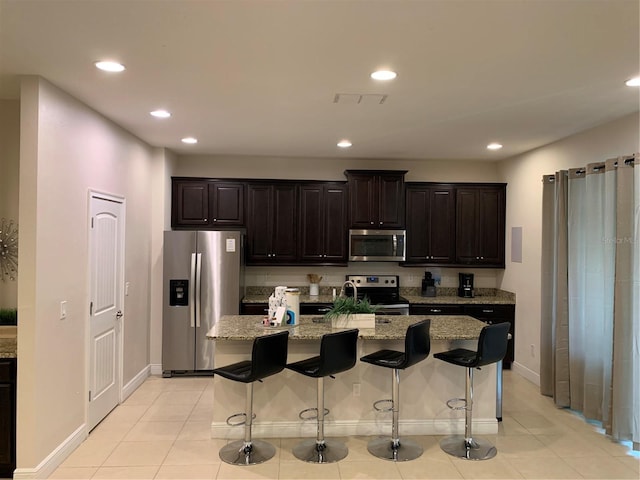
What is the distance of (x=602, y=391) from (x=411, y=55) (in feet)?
Result: 11.1

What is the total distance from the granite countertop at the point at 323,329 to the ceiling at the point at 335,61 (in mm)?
1852

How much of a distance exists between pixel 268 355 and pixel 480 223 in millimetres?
3995

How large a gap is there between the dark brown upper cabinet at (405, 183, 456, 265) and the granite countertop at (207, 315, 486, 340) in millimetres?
1876

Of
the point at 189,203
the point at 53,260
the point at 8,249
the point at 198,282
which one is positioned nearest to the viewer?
the point at 53,260

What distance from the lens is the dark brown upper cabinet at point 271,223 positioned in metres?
5.90

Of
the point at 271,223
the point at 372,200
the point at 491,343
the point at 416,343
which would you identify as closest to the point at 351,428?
the point at 416,343

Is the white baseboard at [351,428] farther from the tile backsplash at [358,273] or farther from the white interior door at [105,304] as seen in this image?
the tile backsplash at [358,273]

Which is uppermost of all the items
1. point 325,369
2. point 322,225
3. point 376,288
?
point 322,225

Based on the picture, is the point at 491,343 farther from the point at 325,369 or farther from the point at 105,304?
the point at 105,304

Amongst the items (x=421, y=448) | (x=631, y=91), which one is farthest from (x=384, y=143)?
(x=421, y=448)

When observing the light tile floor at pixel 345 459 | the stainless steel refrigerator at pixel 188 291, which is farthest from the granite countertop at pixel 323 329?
the stainless steel refrigerator at pixel 188 291

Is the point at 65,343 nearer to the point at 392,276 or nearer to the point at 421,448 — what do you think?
the point at 421,448

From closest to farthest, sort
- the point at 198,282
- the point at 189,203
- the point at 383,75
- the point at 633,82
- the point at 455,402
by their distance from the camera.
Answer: the point at 383,75 → the point at 633,82 → the point at 455,402 → the point at 198,282 → the point at 189,203

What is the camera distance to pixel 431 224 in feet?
20.0
